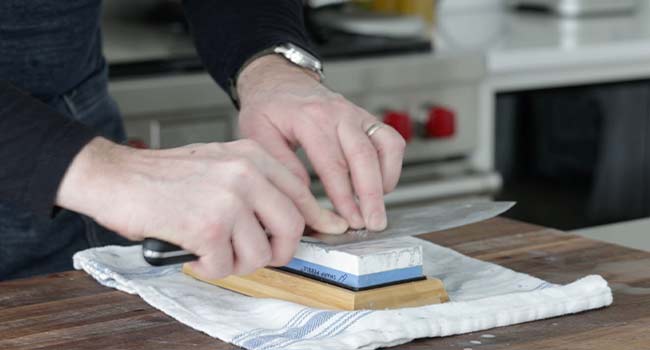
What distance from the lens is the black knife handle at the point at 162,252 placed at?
0.86m

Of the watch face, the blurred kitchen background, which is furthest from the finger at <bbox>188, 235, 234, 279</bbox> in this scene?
the blurred kitchen background

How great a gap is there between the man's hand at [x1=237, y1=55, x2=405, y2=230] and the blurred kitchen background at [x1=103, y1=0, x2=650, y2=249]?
649mm

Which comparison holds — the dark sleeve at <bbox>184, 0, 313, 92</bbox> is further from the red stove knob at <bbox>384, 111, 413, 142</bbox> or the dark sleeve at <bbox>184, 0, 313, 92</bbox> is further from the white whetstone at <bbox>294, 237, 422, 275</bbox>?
the red stove knob at <bbox>384, 111, 413, 142</bbox>

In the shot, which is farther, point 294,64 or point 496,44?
point 496,44

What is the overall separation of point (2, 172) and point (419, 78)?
1168mm

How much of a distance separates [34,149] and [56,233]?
0.39 meters

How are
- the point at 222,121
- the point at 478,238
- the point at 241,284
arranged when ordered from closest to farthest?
the point at 241,284 → the point at 478,238 → the point at 222,121

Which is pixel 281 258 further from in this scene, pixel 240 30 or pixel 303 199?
pixel 240 30

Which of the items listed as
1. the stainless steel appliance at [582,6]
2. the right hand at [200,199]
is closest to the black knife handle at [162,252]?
the right hand at [200,199]

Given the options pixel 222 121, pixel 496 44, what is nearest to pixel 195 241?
pixel 222 121

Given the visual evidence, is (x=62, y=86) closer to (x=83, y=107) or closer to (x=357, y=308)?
(x=83, y=107)

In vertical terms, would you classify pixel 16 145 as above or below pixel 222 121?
above

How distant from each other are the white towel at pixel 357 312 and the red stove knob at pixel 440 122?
963 millimetres

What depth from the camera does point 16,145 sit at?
0.90 m
